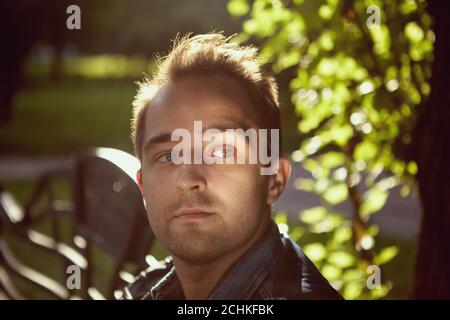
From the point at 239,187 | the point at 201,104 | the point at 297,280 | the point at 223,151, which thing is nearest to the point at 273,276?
the point at 297,280

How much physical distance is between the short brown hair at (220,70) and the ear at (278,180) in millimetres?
109

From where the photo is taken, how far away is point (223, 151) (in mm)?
1744

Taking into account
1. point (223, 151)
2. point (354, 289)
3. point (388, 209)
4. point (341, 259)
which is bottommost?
point (354, 289)

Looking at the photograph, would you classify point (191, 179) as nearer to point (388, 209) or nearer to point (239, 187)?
point (239, 187)

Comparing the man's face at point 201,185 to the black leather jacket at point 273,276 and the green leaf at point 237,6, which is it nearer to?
the black leather jacket at point 273,276

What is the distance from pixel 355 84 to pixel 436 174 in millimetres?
589

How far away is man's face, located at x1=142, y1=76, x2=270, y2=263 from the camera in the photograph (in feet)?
5.61

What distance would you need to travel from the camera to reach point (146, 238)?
7.72 feet

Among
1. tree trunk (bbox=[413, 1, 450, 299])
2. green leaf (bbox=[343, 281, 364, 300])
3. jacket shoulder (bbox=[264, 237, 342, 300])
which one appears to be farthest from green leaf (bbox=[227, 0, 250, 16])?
green leaf (bbox=[343, 281, 364, 300])

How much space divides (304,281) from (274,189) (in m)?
0.28

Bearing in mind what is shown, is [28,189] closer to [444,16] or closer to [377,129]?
[377,129]

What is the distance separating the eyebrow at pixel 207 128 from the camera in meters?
1.76

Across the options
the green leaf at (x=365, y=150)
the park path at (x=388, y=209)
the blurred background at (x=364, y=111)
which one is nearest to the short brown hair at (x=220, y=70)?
the blurred background at (x=364, y=111)

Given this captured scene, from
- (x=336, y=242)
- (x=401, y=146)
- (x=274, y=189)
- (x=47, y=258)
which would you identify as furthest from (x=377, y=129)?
(x=47, y=258)
